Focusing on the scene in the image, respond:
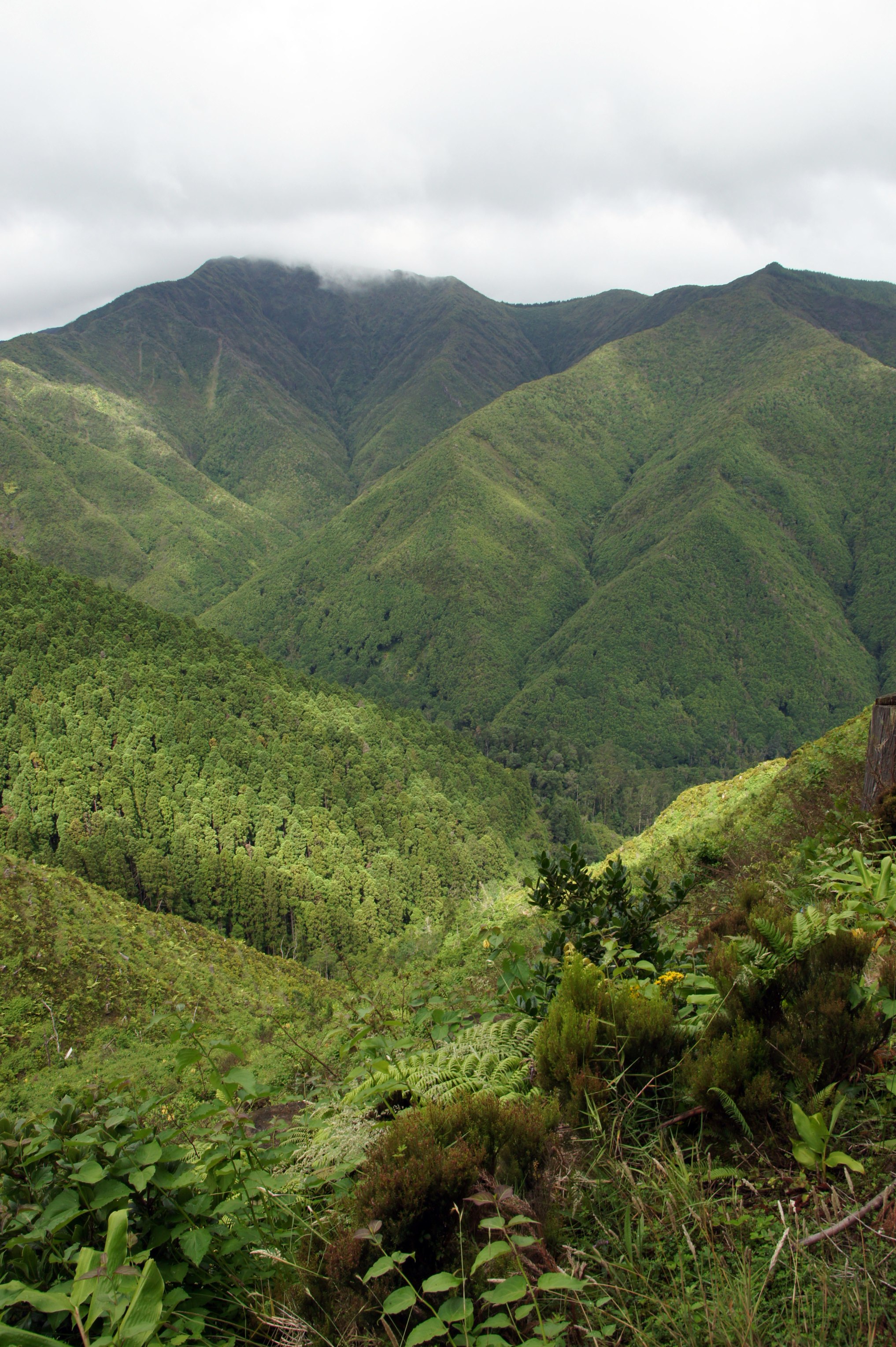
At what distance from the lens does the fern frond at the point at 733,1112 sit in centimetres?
240

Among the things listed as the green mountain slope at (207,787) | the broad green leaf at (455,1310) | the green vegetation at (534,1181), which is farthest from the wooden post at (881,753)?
the green mountain slope at (207,787)

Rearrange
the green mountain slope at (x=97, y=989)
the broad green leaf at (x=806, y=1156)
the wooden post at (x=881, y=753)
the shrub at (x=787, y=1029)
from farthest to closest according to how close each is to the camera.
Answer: the green mountain slope at (x=97, y=989)
the wooden post at (x=881, y=753)
the shrub at (x=787, y=1029)
the broad green leaf at (x=806, y=1156)

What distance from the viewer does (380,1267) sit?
187 centimetres

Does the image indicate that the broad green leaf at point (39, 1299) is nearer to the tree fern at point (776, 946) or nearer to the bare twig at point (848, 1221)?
the bare twig at point (848, 1221)

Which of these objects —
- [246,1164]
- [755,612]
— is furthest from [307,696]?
[755,612]

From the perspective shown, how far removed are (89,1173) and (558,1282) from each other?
4.28 ft

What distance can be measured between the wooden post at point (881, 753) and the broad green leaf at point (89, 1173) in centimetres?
630

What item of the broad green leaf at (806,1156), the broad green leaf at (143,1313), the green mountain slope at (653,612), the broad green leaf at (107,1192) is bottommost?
the green mountain slope at (653,612)

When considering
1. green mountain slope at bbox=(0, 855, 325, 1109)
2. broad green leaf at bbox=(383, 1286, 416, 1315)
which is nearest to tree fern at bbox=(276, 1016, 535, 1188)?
broad green leaf at bbox=(383, 1286, 416, 1315)

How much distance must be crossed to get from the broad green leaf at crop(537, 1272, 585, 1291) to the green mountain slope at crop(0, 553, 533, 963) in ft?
166

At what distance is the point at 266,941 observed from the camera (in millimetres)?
54250

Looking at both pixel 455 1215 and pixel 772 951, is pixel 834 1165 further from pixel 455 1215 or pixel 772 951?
pixel 455 1215

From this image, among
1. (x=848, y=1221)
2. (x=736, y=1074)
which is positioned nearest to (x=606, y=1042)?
(x=736, y=1074)

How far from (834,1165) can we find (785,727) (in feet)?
526
